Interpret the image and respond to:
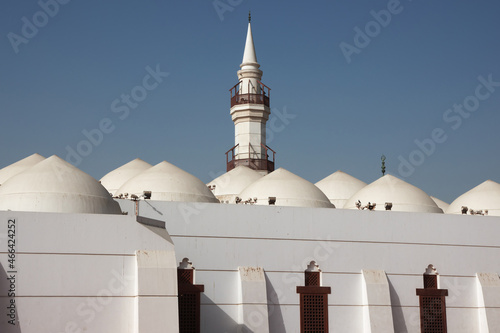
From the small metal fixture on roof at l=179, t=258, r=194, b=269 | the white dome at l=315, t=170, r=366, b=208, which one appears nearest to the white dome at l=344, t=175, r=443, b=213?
the white dome at l=315, t=170, r=366, b=208

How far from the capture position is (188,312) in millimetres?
20891

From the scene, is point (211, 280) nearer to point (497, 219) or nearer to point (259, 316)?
point (259, 316)

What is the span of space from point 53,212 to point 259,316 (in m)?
6.53

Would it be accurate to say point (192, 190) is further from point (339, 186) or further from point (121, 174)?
point (339, 186)

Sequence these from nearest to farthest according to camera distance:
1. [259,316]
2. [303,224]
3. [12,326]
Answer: [12,326], [259,316], [303,224]

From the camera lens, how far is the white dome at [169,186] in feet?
80.2

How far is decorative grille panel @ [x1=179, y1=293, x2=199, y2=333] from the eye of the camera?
20.8 m

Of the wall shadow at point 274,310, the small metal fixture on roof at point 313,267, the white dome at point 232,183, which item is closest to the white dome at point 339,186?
the white dome at point 232,183

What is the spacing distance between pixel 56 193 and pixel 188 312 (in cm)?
485

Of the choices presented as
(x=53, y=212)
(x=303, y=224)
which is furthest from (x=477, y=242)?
(x=53, y=212)

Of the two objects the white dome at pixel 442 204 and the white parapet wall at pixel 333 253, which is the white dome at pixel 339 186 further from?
the white parapet wall at pixel 333 253

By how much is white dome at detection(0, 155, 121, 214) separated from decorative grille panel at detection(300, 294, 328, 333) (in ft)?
20.2

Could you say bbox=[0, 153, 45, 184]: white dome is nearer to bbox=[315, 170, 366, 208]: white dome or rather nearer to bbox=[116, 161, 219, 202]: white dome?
bbox=[116, 161, 219, 202]: white dome

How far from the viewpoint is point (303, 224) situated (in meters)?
22.7
